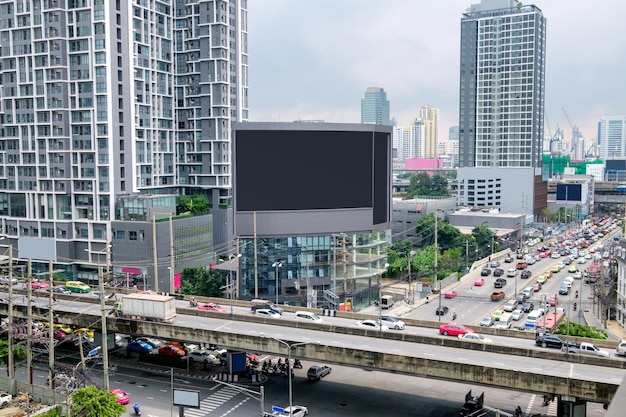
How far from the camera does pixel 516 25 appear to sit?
7766 inches

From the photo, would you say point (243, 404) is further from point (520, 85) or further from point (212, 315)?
point (520, 85)

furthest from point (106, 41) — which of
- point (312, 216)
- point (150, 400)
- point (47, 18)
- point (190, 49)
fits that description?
point (150, 400)

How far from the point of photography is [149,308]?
5950 cm

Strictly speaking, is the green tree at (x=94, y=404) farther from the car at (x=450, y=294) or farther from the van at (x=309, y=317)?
the car at (x=450, y=294)

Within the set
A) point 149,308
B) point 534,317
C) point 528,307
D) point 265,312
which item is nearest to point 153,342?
point 149,308

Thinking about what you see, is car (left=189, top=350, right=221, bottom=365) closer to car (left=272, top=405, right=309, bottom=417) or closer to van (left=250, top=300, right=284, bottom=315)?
van (left=250, top=300, right=284, bottom=315)

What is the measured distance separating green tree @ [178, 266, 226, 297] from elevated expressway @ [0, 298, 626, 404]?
101 feet

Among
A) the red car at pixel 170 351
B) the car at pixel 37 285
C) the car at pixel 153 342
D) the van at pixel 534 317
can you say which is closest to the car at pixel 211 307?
the red car at pixel 170 351

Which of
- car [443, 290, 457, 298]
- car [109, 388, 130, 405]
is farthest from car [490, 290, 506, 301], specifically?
car [109, 388, 130, 405]

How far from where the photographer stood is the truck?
5916 centimetres

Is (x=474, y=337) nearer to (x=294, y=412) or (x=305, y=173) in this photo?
(x=294, y=412)

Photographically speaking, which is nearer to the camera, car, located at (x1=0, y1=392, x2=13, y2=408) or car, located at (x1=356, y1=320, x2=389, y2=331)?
car, located at (x1=0, y1=392, x2=13, y2=408)

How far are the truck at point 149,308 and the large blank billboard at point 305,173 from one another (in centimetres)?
2501

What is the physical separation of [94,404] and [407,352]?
78.5 feet
